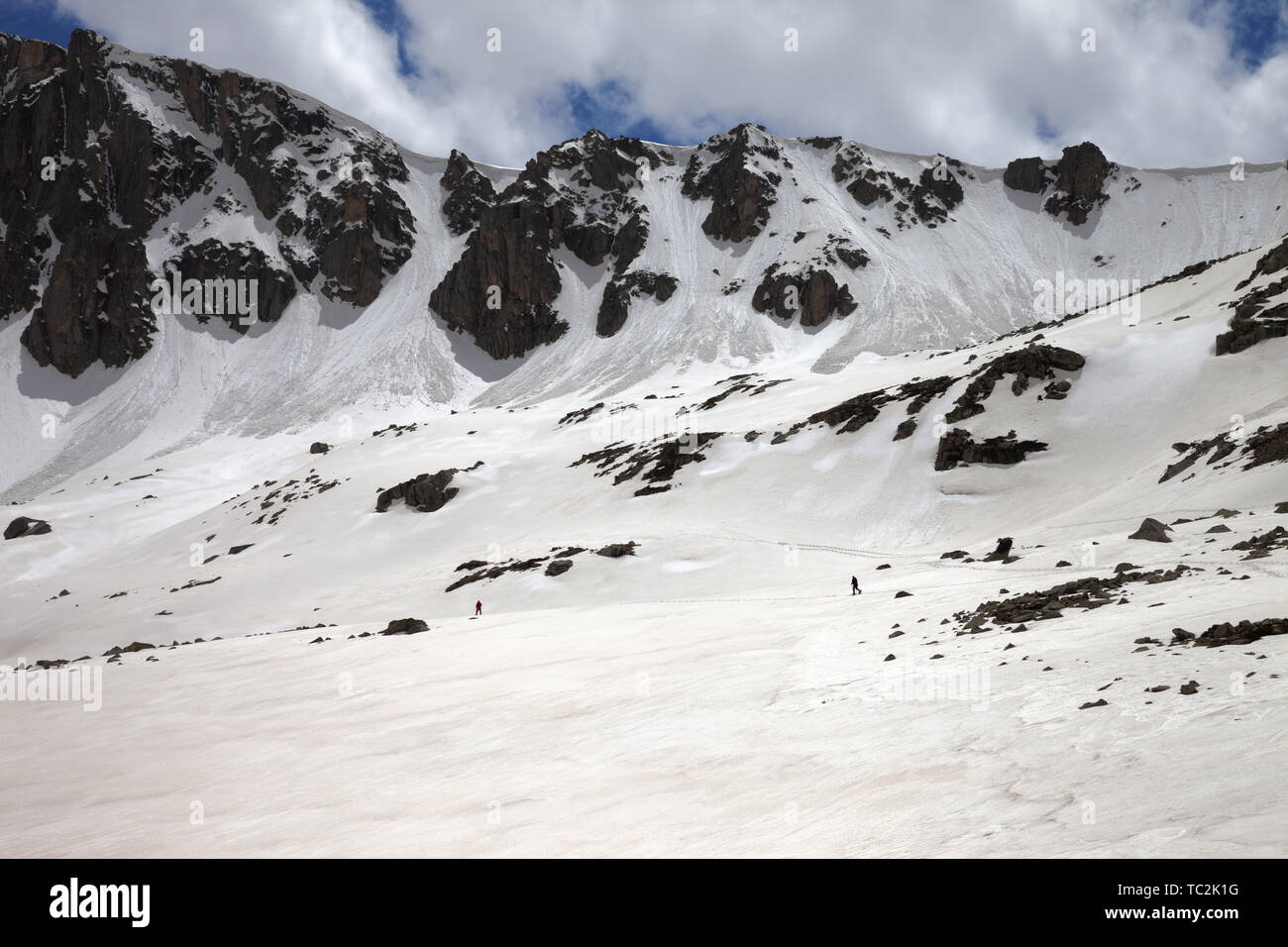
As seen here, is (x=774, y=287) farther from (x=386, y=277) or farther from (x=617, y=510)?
(x=617, y=510)

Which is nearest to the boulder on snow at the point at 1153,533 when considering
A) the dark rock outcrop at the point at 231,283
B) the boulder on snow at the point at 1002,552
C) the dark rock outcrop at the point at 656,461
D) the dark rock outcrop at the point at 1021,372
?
the boulder on snow at the point at 1002,552

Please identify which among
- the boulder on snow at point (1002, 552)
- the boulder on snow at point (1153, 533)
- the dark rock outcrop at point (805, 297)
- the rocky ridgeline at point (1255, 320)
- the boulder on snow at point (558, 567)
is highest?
the dark rock outcrop at point (805, 297)

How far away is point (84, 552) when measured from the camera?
66812 mm

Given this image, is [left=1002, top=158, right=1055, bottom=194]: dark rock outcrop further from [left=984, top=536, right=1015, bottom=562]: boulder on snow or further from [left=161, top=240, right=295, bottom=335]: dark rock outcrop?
[left=984, top=536, right=1015, bottom=562]: boulder on snow

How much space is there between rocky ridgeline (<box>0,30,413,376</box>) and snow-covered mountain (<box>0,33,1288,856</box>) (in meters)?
1.04

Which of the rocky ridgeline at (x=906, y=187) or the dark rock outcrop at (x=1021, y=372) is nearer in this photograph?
the dark rock outcrop at (x=1021, y=372)

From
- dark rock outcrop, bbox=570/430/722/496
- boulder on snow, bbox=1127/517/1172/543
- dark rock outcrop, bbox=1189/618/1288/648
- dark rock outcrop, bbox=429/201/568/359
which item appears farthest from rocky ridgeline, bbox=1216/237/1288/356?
dark rock outcrop, bbox=429/201/568/359

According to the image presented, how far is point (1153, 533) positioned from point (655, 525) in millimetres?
26864

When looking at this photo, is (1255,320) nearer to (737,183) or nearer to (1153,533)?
(1153,533)

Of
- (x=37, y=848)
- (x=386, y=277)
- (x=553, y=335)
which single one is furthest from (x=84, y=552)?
(x=386, y=277)

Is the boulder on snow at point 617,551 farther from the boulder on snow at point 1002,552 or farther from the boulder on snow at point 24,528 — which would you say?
the boulder on snow at point 24,528

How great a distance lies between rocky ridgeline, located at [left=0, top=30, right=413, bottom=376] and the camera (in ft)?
453

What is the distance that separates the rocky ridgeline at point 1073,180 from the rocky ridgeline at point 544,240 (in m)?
78.8

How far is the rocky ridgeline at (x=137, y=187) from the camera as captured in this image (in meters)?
138
